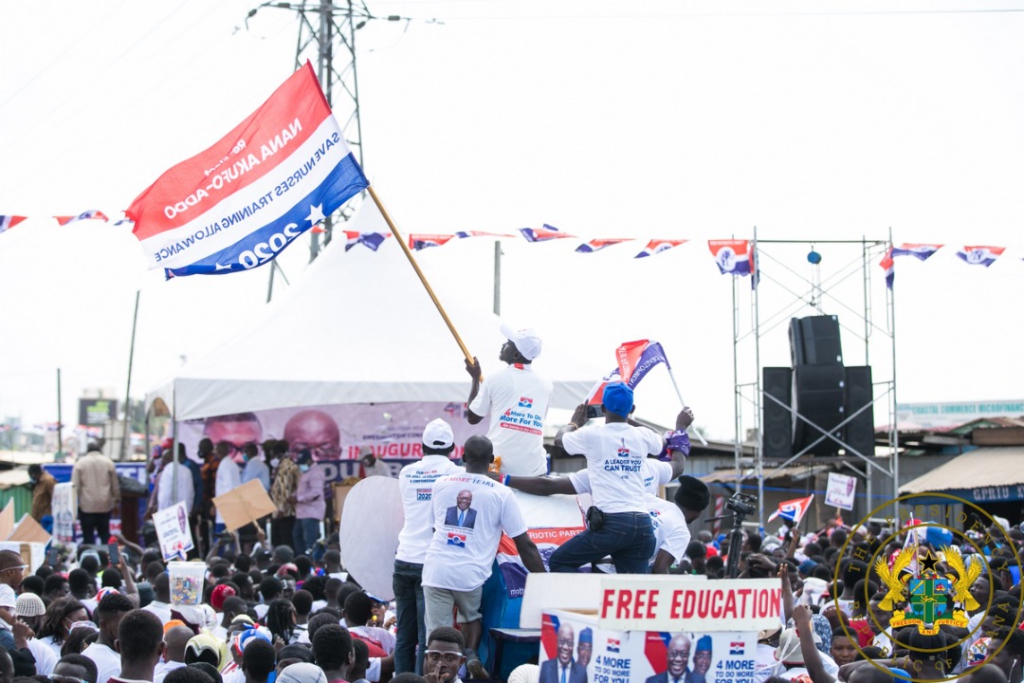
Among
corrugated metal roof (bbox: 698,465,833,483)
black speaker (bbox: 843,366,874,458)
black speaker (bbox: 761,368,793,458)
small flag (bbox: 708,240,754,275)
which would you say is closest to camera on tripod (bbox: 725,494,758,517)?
small flag (bbox: 708,240,754,275)

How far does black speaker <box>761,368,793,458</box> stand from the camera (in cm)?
1903

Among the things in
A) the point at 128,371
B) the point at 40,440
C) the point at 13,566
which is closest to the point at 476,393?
the point at 13,566

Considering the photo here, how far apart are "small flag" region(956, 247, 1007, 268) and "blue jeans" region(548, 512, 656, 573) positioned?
37.8 ft

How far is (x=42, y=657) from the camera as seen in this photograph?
22.4ft

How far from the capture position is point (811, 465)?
71.7 ft

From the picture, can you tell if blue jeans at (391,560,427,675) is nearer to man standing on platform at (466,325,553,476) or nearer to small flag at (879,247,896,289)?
man standing on platform at (466,325,553,476)

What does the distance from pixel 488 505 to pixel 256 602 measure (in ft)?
12.8

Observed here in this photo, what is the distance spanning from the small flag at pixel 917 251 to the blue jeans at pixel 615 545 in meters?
12.0

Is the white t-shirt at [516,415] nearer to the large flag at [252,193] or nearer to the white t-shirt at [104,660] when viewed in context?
the white t-shirt at [104,660]

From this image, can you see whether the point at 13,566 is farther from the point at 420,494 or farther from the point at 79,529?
the point at 79,529

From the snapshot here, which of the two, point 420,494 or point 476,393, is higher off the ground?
point 476,393

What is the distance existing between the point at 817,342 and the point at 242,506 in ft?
30.8

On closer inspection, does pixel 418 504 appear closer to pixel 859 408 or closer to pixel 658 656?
pixel 658 656

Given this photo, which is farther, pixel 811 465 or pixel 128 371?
pixel 128 371
